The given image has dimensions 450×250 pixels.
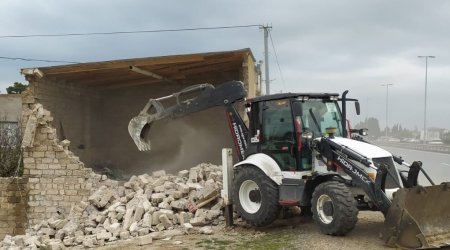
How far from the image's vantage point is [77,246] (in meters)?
9.97

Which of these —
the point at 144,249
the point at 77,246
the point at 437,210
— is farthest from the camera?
the point at 77,246

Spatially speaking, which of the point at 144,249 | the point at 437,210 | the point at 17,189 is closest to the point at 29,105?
the point at 17,189

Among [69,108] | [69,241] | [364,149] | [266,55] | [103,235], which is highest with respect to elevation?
[266,55]

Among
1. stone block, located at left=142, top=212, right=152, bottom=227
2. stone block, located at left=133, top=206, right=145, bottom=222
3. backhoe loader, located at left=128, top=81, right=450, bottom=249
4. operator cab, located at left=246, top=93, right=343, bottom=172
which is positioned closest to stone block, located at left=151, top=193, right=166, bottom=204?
stone block, located at left=133, top=206, right=145, bottom=222

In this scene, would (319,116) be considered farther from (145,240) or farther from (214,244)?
Answer: (145,240)

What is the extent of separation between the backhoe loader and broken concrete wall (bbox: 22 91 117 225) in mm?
6048

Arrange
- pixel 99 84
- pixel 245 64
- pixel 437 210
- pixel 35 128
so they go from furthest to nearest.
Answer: pixel 99 84
pixel 245 64
pixel 35 128
pixel 437 210

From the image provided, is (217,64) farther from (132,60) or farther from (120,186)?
(120,186)

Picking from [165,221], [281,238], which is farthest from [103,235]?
[281,238]

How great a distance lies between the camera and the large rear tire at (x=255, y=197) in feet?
28.1

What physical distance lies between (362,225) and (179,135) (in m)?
11.6

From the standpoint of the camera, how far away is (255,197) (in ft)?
29.5

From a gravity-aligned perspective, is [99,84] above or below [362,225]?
above

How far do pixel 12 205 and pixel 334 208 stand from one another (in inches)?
427
